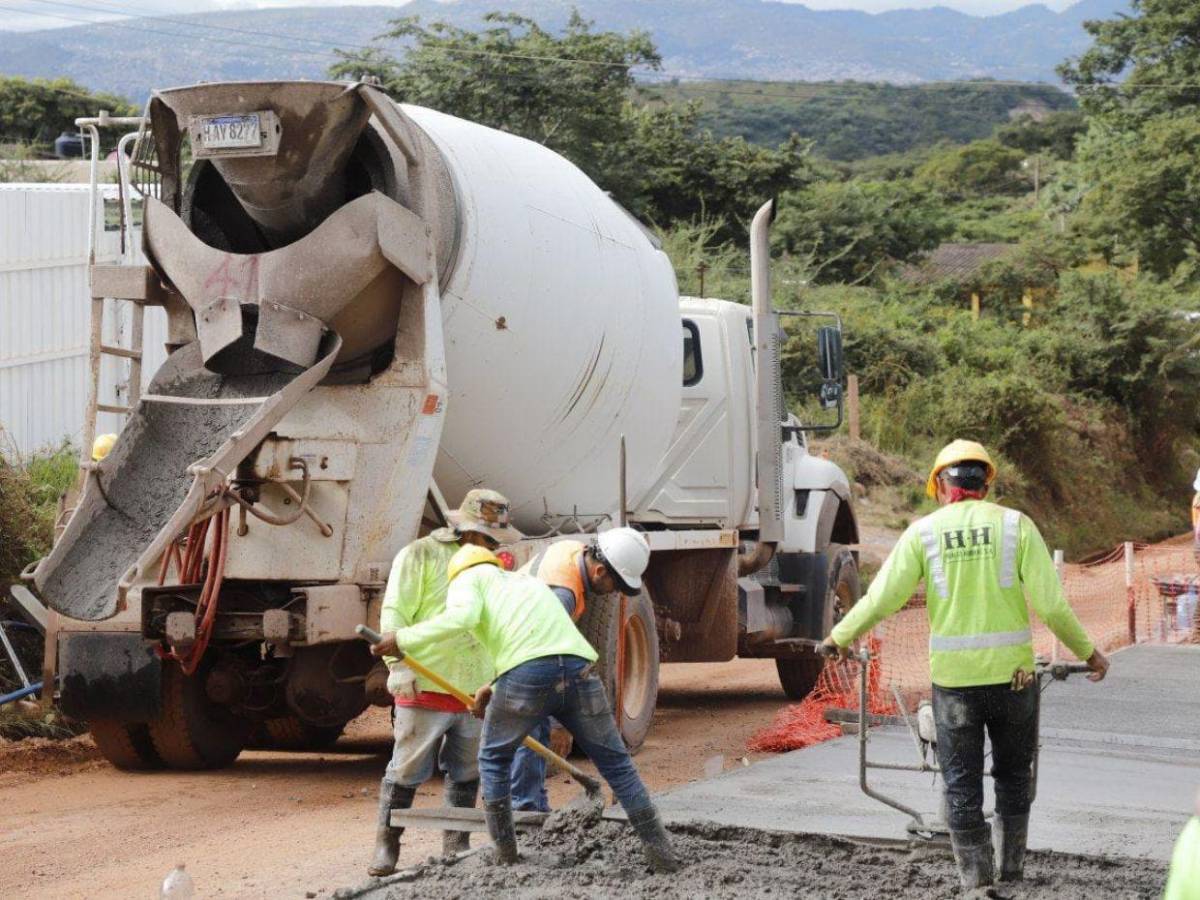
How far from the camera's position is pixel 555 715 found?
7340 millimetres

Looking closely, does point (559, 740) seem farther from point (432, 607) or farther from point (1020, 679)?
point (1020, 679)

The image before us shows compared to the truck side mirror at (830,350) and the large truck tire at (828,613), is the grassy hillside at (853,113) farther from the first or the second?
the truck side mirror at (830,350)

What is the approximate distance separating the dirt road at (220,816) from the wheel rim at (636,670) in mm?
393

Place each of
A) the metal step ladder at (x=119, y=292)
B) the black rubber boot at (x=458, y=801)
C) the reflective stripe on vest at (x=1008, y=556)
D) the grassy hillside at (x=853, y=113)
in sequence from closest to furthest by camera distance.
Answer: the reflective stripe on vest at (x=1008, y=556)
the black rubber boot at (x=458, y=801)
the metal step ladder at (x=119, y=292)
the grassy hillside at (x=853, y=113)

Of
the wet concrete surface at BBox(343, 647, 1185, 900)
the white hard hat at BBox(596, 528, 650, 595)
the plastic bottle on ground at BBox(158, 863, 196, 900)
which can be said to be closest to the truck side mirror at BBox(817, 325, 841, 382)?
the wet concrete surface at BBox(343, 647, 1185, 900)

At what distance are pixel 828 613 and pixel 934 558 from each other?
7.68m

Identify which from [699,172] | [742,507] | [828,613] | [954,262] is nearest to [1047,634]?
[828,613]

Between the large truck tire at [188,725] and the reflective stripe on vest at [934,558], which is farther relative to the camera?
the large truck tire at [188,725]

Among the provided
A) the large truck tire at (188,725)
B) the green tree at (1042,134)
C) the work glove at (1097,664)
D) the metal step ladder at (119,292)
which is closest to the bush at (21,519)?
the large truck tire at (188,725)

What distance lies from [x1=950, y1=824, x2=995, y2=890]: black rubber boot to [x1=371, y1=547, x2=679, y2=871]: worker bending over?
113 cm

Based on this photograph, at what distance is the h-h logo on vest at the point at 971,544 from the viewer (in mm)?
7043

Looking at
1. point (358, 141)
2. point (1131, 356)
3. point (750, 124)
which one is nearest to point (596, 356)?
point (358, 141)

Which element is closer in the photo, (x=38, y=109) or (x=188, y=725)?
(x=188, y=725)

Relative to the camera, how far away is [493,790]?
719 centimetres
